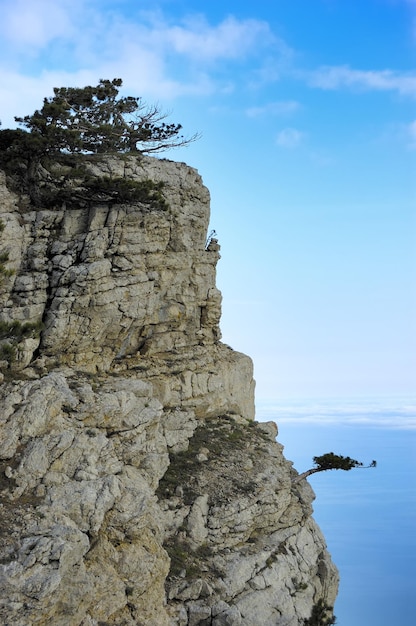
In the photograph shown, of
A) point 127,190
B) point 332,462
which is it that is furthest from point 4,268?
point 332,462

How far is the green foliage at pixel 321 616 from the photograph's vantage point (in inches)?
1363

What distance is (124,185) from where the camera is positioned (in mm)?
37406

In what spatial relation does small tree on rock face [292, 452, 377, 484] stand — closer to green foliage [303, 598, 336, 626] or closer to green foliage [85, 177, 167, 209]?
green foliage [303, 598, 336, 626]

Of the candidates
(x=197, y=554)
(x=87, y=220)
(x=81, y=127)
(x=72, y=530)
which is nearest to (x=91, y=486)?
(x=72, y=530)

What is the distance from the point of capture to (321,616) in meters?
35.6

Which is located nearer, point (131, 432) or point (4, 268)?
point (131, 432)

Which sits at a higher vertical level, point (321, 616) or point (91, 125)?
point (91, 125)

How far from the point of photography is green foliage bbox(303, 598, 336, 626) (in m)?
34.6

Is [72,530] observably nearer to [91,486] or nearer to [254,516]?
[91,486]

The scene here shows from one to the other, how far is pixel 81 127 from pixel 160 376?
15818 millimetres

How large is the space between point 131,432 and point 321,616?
14.5 meters

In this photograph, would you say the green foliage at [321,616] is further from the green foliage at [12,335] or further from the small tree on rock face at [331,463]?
the green foliage at [12,335]

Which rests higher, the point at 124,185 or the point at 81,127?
the point at 81,127

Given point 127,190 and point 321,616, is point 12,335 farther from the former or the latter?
point 321,616
